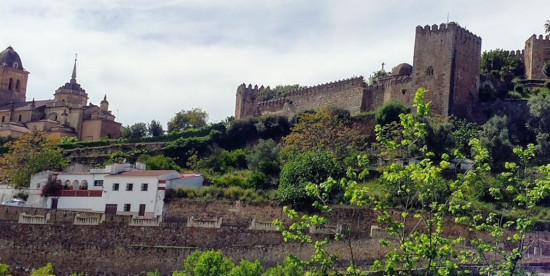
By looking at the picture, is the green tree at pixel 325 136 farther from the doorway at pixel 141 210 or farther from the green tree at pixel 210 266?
the green tree at pixel 210 266

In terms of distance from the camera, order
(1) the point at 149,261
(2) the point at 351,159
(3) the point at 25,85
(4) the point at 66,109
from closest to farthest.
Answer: (1) the point at 149,261, (2) the point at 351,159, (4) the point at 66,109, (3) the point at 25,85

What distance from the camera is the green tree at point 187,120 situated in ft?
255

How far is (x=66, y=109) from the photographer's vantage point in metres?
82.7

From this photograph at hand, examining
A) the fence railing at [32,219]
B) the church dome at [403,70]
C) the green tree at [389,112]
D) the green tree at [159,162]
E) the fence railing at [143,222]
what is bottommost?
the fence railing at [32,219]

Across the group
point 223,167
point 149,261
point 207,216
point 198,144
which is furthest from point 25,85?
point 149,261

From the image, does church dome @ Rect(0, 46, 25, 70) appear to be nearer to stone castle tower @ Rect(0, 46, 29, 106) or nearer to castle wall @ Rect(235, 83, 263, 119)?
stone castle tower @ Rect(0, 46, 29, 106)

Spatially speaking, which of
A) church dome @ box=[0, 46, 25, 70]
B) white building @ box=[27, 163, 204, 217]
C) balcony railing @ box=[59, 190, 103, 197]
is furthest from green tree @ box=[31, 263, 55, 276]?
church dome @ box=[0, 46, 25, 70]

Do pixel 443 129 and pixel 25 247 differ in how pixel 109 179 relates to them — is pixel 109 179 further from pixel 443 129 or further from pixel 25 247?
pixel 443 129

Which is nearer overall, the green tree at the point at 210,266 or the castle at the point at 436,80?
the green tree at the point at 210,266

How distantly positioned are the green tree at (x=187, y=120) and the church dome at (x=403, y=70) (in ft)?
66.4

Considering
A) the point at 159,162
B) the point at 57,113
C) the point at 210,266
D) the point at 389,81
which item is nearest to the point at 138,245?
the point at 210,266

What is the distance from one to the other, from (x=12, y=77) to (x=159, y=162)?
48889 mm

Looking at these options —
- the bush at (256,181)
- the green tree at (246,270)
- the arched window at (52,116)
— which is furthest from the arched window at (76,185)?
the arched window at (52,116)

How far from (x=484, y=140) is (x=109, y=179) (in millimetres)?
22602
